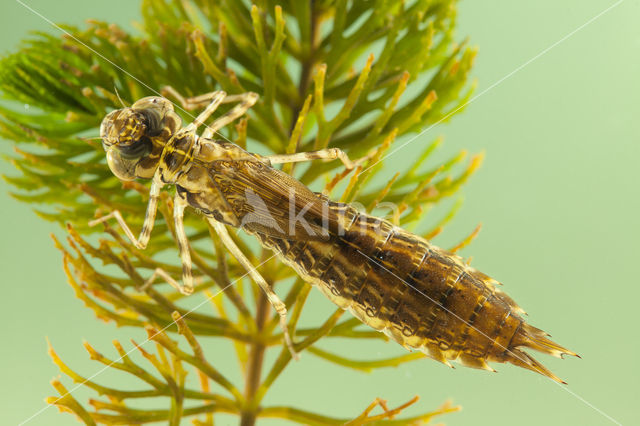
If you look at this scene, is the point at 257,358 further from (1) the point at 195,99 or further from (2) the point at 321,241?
(1) the point at 195,99

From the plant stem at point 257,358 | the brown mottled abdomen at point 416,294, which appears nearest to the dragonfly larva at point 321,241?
the brown mottled abdomen at point 416,294

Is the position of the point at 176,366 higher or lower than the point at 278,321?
lower

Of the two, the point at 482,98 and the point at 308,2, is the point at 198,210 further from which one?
the point at 482,98

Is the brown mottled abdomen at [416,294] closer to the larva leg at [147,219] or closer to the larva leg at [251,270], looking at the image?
the larva leg at [251,270]

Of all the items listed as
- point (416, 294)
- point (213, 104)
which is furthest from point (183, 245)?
point (416, 294)

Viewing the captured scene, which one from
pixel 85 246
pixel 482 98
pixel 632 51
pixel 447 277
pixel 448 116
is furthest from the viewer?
pixel 482 98

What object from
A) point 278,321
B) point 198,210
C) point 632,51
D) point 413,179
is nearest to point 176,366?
point 278,321

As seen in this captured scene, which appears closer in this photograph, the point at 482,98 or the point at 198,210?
the point at 198,210

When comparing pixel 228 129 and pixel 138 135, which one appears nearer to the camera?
pixel 138 135
